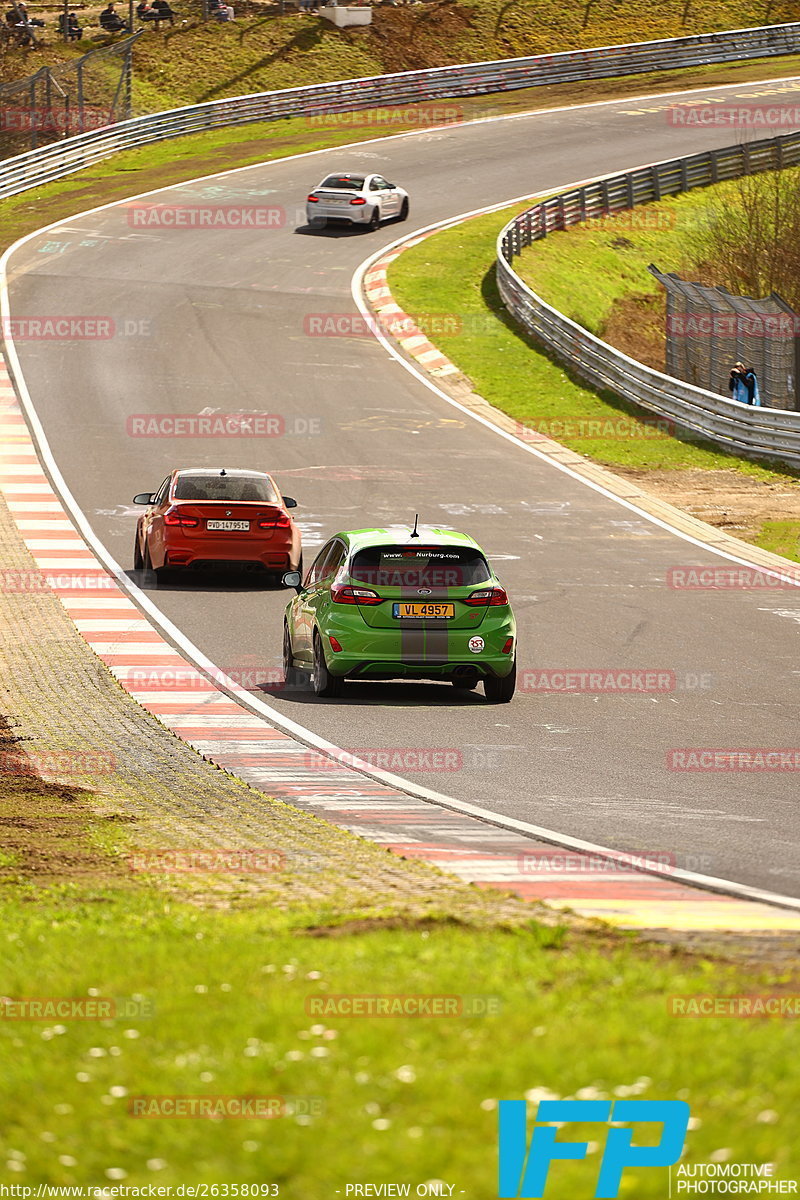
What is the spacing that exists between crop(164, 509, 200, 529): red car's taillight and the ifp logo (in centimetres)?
1663

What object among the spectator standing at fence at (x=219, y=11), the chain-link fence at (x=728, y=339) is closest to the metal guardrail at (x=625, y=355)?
the chain-link fence at (x=728, y=339)

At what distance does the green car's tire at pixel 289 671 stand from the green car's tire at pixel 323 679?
2.18 ft

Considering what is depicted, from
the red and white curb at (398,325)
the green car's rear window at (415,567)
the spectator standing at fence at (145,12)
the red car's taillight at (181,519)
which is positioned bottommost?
the red and white curb at (398,325)

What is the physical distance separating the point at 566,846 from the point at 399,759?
11.0 feet

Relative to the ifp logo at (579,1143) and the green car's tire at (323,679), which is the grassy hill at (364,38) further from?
the ifp logo at (579,1143)

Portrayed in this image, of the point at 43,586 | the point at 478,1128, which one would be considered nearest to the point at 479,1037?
the point at 478,1128

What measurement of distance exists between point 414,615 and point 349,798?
13.7ft

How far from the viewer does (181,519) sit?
818 inches

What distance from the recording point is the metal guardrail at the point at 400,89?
56.8m

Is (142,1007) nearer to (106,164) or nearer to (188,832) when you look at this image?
(188,832)

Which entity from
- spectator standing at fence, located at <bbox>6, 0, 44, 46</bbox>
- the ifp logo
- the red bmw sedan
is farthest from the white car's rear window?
the ifp logo

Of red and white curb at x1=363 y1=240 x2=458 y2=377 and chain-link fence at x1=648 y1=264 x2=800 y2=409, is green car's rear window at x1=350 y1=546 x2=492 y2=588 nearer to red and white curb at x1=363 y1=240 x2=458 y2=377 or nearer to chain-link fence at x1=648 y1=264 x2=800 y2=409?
chain-link fence at x1=648 y1=264 x2=800 y2=409

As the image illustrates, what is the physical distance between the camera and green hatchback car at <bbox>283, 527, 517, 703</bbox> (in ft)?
49.3

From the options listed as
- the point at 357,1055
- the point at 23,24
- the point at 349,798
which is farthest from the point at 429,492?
the point at 23,24
